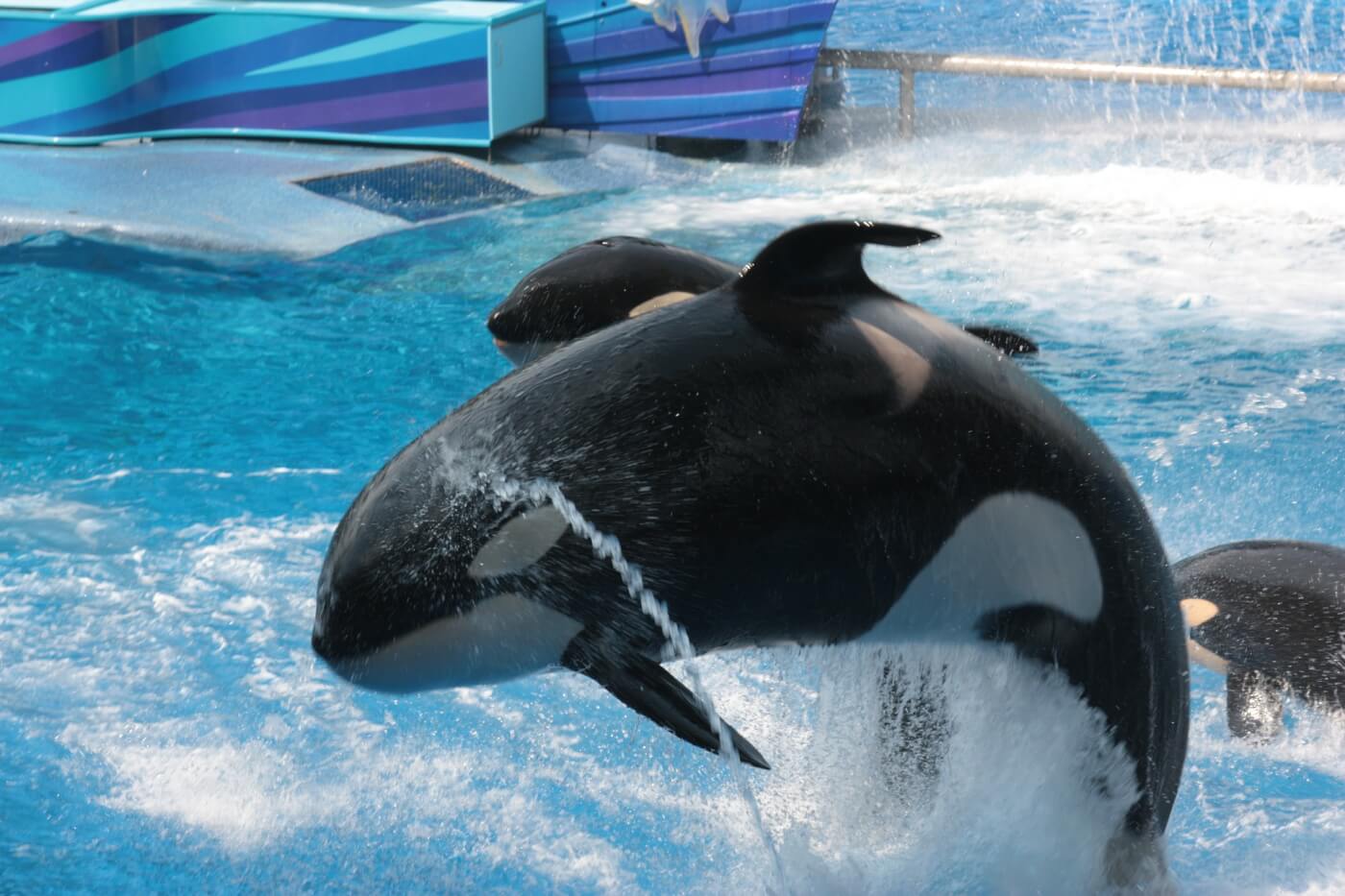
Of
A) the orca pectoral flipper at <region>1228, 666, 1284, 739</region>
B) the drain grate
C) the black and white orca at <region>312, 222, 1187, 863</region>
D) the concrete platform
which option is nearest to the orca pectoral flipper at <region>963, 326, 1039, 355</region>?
the black and white orca at <region>312, 222, 1187, 863</region>

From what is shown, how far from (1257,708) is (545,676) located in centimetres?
201

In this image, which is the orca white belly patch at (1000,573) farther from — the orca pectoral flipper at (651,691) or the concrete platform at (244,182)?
the concrete platform at (244,182)

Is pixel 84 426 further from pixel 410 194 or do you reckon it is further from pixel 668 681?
pixel 668 681

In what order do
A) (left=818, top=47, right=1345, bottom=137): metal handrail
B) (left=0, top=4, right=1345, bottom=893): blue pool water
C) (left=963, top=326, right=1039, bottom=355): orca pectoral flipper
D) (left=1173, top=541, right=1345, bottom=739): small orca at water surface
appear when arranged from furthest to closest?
(left=818, top=47, right=1345, bottom=137): metal handrail, (left=1173, top=541, right=1345, bottom=739): small orca at water surface, (left=0, top=4, right=1345, bottom=893): blue pool water, (left=963, top=326, right=1039, bottom=355): orca pectoral flipper

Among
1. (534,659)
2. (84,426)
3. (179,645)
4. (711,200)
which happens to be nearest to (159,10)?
(711,200)

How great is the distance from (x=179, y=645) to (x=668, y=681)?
3007 mm

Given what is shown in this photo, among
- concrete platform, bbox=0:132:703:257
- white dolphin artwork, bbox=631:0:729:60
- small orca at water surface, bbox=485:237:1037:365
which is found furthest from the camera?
white dolphin artwork, bbox=631:0:729:60

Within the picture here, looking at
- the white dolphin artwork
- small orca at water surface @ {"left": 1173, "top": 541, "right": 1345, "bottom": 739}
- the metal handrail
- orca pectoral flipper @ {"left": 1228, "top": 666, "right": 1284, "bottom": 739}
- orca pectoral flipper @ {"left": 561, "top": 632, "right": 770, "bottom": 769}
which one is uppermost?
the white dolphin artwork

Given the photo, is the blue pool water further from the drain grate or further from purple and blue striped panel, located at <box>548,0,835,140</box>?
purple and blue striped panel, located at <box>548,0,835,140</box>

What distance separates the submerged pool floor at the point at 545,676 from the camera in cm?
335

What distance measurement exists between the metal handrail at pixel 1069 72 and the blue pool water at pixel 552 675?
0.60 metres

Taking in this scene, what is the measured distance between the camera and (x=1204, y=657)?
418cm

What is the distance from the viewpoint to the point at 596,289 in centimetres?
318

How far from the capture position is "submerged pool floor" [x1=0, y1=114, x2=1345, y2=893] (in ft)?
11.0
